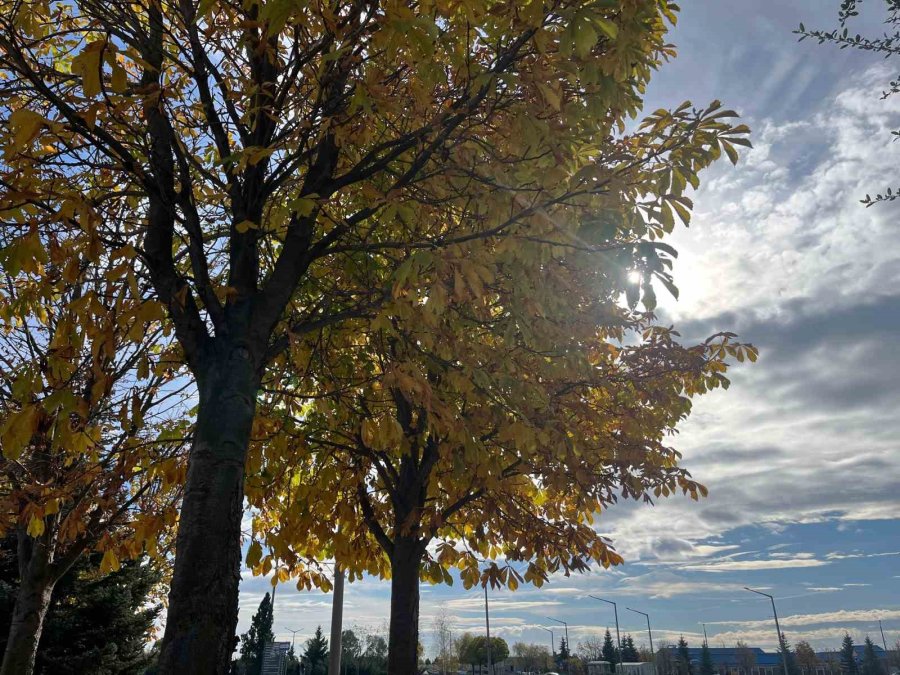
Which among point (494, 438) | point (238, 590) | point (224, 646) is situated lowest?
point (224, 646)

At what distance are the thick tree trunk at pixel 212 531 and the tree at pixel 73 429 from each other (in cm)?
53

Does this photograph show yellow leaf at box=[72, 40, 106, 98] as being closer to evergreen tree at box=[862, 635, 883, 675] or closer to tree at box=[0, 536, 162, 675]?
tree at box=[0, 536, 162, 675]

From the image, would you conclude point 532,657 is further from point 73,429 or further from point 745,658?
point 73,429

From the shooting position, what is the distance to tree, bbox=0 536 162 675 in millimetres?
20219

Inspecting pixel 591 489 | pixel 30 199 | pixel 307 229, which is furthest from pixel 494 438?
pixel 30 199

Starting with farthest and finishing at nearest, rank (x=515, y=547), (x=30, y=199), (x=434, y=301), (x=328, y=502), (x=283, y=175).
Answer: (x=515, y=547) < (x=328, y=502) < (x=283, y=175) < (x=434, y=301) < (x=30, y=199)

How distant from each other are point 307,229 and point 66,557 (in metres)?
7.03

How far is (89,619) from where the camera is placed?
21656mm

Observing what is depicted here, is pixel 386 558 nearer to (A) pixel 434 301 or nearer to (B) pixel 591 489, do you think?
(B) pixel 591 489

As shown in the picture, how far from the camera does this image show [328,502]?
7.07 metres

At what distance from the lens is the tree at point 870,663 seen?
303 ft

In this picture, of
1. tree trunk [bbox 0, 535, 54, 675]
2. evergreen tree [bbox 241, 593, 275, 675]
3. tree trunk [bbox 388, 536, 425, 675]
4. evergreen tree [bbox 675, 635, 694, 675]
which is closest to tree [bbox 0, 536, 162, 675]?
tree trunk [bbox 0, 535, 54, 675]

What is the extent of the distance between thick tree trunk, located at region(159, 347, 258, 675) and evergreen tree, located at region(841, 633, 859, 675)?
10972 cm

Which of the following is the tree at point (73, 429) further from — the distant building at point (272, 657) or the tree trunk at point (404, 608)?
the distant building at point (272, 657)
